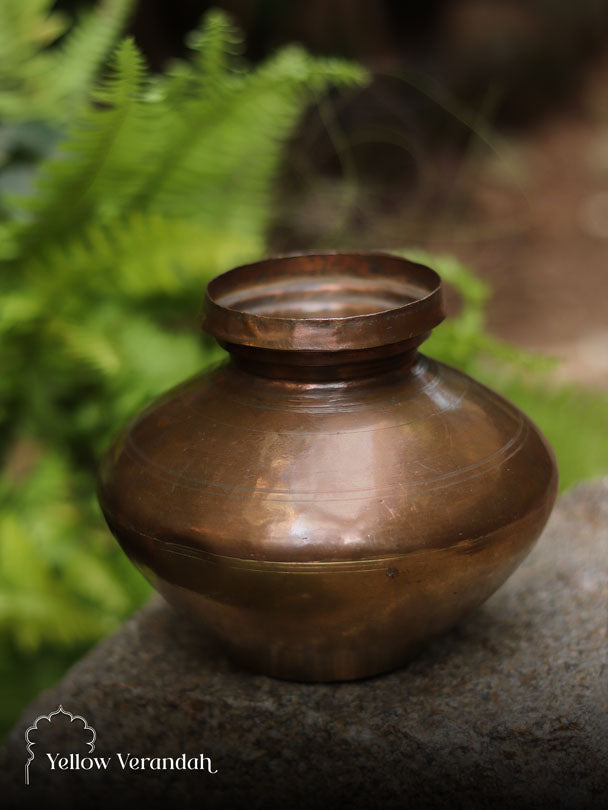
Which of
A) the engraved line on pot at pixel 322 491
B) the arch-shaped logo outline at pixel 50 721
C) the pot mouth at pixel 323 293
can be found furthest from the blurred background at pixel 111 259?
the engraved line on pot at pixel 322 491

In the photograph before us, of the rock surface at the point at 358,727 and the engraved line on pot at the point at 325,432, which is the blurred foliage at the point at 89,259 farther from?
the engraved line on pot at the point at 325,432

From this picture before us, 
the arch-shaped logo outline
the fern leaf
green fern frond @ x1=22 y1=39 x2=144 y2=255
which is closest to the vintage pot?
the arch-shaped logo outline

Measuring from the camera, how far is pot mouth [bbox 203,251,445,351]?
1445 mm

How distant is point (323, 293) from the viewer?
1754 millimetres

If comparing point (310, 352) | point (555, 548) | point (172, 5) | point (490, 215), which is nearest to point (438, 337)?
point (555, 548)

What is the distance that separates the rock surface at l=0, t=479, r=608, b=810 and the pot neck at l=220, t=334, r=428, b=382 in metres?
0.58

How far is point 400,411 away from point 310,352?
181mm

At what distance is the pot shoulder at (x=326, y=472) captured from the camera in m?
1.34

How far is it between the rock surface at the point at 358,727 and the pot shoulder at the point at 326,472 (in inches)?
12.7

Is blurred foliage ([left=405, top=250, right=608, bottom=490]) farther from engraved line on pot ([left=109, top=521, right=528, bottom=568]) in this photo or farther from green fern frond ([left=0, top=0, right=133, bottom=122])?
green fern frond ([left=0, top=0, right=133, bottom=122])

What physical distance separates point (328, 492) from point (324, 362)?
0.72 feet

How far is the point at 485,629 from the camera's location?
179 cm

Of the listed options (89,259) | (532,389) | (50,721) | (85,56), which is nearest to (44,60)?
(85,56)

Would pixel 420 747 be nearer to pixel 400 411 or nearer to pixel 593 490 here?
pixel 400 411
